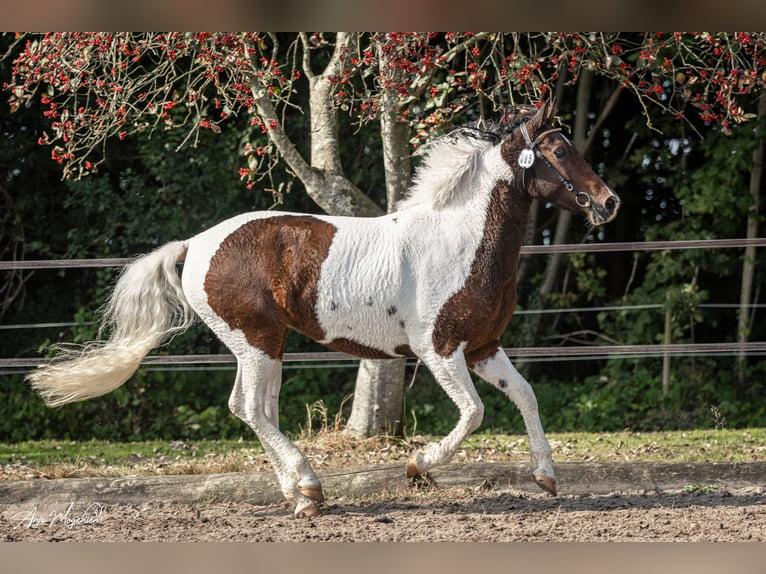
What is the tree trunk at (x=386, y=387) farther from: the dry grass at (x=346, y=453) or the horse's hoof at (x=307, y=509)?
the horse's hoof at (x=307, y=509)

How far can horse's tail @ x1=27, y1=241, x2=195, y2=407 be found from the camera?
4.62 m

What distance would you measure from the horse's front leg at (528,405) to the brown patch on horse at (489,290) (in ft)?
0.20

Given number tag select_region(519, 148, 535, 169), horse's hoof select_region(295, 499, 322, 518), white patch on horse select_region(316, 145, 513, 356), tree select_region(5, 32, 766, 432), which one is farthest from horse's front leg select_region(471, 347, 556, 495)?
tree select_region(5, 32, 766, 432)

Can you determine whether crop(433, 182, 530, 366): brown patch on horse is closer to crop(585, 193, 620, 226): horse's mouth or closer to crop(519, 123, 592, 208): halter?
crop(519, 123, 592, 208): halter

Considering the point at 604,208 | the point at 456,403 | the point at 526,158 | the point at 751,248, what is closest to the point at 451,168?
the point at 526,158

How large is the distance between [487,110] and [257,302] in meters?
5.51

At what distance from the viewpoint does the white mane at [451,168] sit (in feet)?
14.7

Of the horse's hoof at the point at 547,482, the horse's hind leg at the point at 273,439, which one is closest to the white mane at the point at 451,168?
the horse's hind leg at the point at 273,439

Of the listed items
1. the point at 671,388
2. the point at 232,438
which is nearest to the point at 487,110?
the point at 671,388

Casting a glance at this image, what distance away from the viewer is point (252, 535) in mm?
4145

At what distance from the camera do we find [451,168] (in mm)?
4500

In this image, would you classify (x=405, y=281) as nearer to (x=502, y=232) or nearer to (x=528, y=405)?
(x=502, y=232)

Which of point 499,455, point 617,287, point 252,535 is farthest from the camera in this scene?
point 617,287

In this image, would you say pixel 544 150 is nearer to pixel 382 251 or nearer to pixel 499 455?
pixel 382 251
